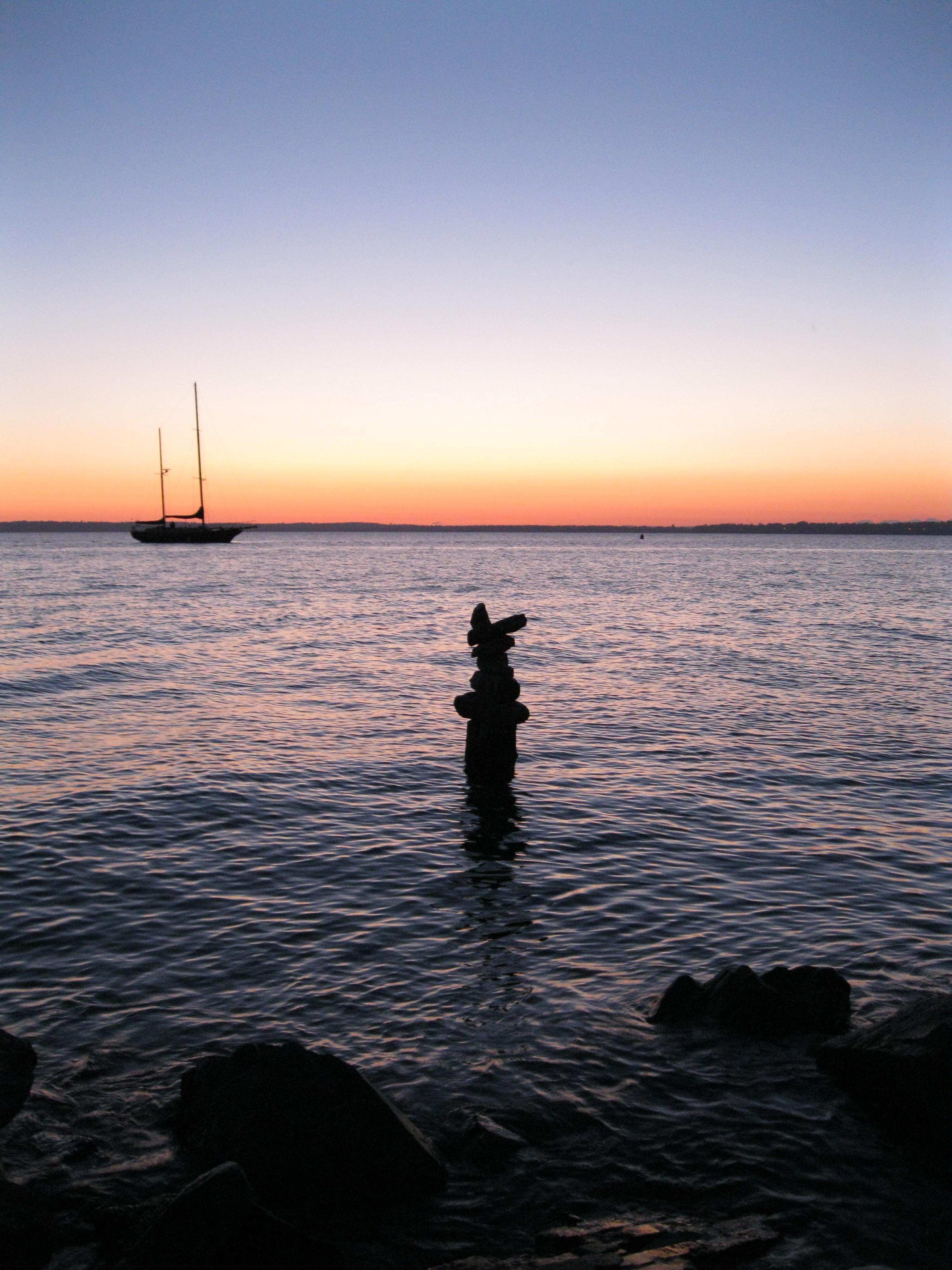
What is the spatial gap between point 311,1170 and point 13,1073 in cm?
265

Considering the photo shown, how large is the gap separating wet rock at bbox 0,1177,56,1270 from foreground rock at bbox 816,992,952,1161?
6.58 meters

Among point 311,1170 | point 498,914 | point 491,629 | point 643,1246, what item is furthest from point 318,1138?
point 491,629

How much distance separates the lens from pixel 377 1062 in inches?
364

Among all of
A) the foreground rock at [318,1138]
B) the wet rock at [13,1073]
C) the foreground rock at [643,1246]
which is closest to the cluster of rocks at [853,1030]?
the foreground rock at [643,1246]

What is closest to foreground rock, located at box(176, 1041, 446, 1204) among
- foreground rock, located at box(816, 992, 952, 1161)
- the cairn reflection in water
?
foreground rock, located at box(816, 992, 952, 1161)

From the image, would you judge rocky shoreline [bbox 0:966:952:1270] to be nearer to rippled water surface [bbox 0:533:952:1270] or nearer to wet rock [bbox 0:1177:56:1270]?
wet rock [bbox 0:1177:56:1270]

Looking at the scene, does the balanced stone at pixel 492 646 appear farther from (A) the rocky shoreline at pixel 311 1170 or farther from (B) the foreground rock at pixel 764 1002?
(A) the rocky shoreline at pixel 311 1170

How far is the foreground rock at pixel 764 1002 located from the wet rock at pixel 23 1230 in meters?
5.90

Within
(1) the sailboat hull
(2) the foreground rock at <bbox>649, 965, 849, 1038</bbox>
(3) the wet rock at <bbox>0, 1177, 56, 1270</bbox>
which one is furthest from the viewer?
(1) the sailboat hull

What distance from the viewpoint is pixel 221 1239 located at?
588cm

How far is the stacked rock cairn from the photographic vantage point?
20.0 metres

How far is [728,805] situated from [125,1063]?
1270 cm

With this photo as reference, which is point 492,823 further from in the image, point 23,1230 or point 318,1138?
point 23,1230

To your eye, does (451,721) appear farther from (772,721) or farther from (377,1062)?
(377,1062)
